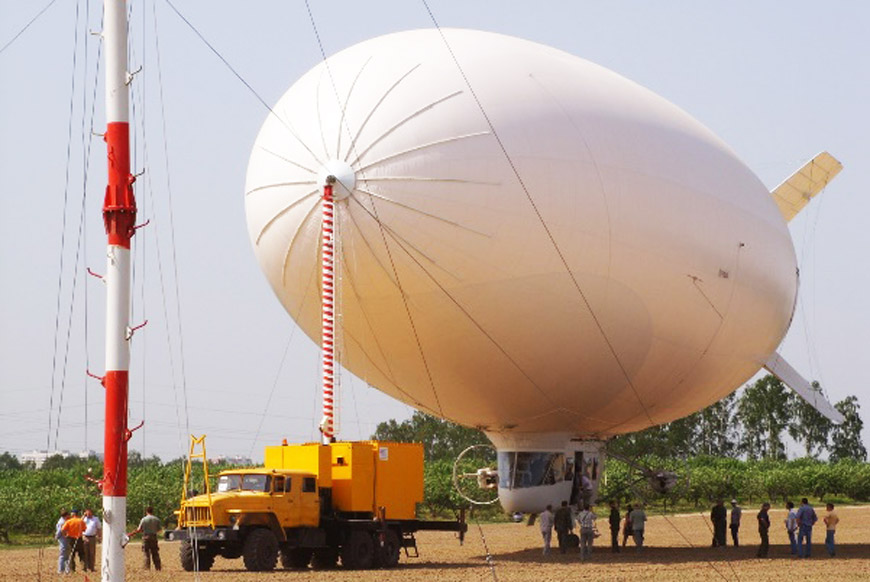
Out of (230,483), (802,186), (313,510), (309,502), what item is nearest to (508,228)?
(309,502)

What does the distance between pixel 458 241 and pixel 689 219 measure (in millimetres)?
5344

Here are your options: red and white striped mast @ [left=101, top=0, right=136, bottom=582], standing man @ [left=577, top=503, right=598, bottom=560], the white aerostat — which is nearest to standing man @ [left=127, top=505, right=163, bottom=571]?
the white aerostat

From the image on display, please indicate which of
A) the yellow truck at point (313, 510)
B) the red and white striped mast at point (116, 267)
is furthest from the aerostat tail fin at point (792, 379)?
the red and white striped mast at point (116, 267)

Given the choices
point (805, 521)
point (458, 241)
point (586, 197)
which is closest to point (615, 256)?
point (586, 197)

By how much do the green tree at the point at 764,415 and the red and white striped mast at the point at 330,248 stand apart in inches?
4543

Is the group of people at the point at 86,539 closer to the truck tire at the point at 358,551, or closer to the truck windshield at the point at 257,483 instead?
the truck windshield at the point at 257,483

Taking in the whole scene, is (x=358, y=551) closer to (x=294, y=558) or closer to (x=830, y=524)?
(x=294, y=558)

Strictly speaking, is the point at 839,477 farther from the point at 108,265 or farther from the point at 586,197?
the point at 108,265

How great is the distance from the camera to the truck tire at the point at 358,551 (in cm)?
2686

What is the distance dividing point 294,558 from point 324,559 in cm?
66

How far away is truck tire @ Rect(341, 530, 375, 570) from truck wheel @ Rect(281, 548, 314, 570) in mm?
1102

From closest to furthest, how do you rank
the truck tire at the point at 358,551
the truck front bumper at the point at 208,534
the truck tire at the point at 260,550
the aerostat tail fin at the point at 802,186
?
the truck front bumper at the point at 208,534, the truck tire at the point at 260,550, the truck tire at the point at 358,551, the aerostat tail fin at the point at 802,186

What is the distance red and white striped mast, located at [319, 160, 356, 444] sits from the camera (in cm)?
2483

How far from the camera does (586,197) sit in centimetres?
2578
